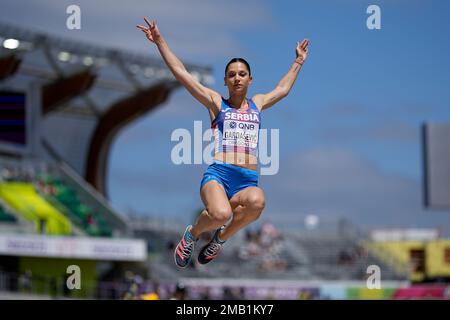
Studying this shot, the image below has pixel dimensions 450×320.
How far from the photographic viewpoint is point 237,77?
9242mm

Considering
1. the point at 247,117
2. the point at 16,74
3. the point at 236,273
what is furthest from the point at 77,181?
the point at 247,117

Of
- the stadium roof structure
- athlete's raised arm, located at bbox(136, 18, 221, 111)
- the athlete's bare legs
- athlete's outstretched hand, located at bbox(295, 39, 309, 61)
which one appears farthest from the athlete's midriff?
the stadium roof structure

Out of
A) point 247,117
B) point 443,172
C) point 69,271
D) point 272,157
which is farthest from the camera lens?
point 443,172

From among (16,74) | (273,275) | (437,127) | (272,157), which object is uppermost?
(16,74)

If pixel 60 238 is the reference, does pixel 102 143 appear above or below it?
above

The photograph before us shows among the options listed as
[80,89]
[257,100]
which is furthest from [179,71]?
[80,89]

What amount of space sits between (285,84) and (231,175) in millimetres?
1180

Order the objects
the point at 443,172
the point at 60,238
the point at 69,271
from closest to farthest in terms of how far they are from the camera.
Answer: the point at 69,271, the point at 60,238, the point at 443,172

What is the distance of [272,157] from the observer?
1008cm

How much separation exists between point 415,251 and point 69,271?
34.2 metres

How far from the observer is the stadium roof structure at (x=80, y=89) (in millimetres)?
37531

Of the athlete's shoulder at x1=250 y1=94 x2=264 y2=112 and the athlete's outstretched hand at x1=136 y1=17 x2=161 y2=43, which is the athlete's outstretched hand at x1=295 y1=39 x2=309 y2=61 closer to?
the athlete's shoulder at x1=250 y1=94 x2=264 y2=112

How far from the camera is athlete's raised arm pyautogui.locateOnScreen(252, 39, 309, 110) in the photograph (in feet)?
31.9

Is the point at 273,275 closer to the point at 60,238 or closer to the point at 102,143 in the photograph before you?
the point at 60,238
